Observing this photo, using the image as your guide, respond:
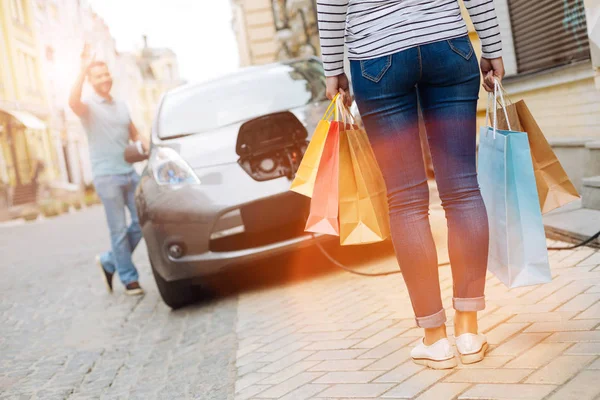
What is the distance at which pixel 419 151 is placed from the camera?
2.56 m

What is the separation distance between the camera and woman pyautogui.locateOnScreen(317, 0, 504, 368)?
2.39 metres

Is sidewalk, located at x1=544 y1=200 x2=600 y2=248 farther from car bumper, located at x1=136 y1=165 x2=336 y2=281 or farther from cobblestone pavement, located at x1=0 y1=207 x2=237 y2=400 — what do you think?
cobblestone pavement, located at x1=0 y1=207 x2=237 y2=400

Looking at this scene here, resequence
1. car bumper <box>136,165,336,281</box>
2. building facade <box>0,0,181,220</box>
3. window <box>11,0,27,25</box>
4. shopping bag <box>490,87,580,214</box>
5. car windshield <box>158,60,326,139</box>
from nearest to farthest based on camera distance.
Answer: shopping bag <box>490,87,580,214</box>, car bumper <box>136,165,336,281</box>, car windshield <box>158,60,326,139</box>, building facade <box>0,0,181,220</box>, window <box>11,0,27,25</box>

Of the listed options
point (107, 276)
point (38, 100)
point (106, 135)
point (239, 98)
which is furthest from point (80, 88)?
point (38, 100)

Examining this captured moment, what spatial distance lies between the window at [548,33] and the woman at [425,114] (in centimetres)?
392

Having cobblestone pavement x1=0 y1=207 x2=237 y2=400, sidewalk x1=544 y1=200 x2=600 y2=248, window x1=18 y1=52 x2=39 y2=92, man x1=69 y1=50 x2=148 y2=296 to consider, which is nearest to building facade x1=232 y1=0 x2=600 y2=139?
sidewalk x1=544 y1=200 x2=600 y2=248

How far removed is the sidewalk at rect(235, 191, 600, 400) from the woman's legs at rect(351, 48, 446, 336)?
0.26m

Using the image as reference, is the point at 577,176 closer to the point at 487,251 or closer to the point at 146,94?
the point at 487,251

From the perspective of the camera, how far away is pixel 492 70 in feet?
8.60

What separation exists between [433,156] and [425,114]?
→ 0.15m

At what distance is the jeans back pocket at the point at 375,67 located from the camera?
7.87 feet

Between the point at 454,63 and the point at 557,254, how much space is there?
6.82 feet

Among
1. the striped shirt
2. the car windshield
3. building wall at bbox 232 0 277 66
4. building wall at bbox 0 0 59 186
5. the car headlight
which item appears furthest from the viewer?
building wall at bbox 0 0 59 186

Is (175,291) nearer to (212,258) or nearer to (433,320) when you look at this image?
(212,258)
